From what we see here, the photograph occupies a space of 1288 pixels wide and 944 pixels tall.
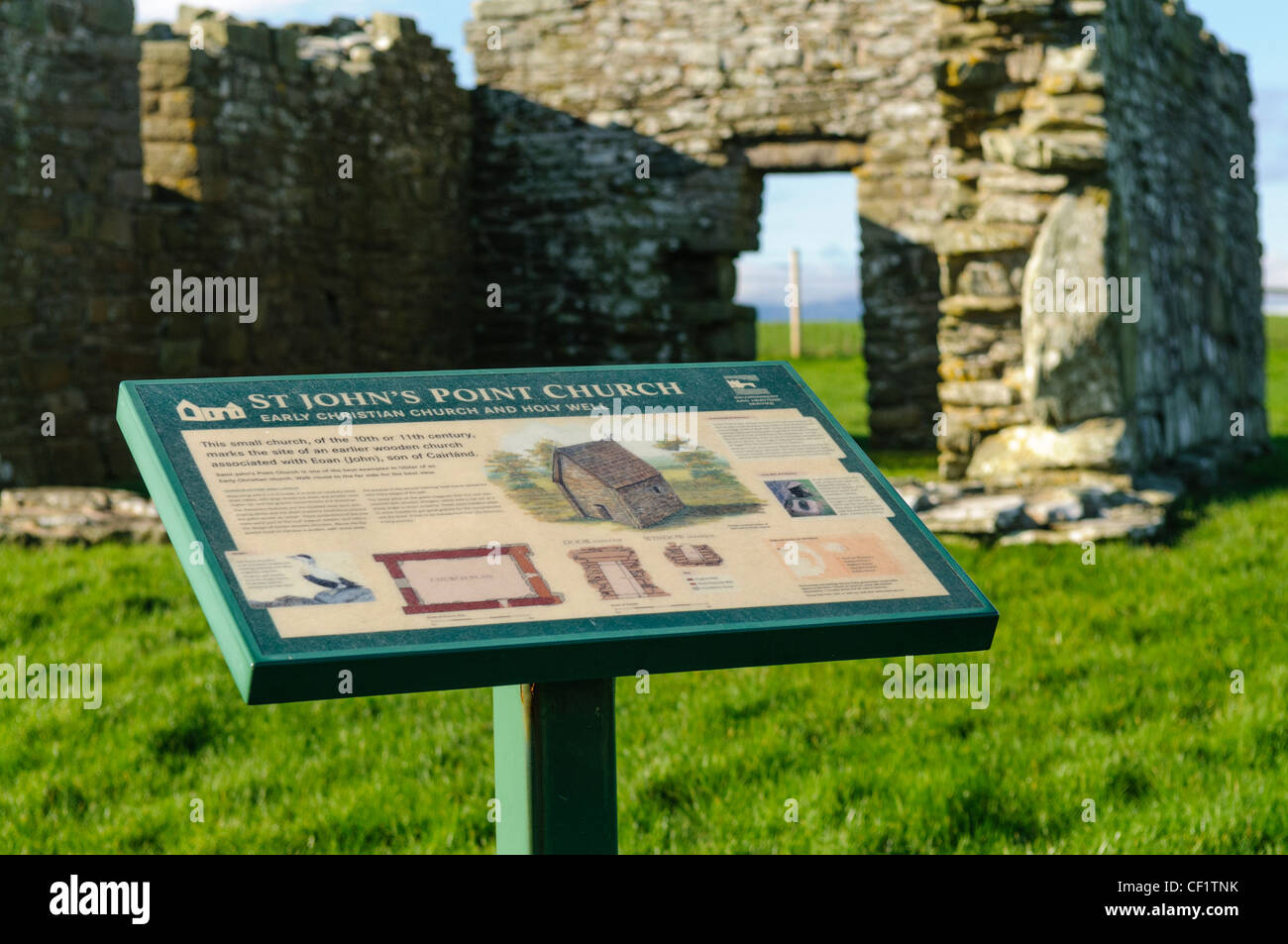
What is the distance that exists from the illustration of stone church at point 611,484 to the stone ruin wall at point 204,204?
6.40 m

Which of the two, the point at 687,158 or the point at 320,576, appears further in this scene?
the point at 687,158

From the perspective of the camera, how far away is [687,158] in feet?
39.7

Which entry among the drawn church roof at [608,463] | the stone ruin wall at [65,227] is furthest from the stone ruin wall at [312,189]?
the drawn church roof at [608,463]

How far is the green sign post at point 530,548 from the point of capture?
88.2 inches

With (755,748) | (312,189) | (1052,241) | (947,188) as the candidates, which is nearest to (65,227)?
(312,189)

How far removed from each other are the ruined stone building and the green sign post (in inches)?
192

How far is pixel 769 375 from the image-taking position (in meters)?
3.16

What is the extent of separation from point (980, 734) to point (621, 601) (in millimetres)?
2288

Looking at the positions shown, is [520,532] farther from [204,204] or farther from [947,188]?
[204,204]

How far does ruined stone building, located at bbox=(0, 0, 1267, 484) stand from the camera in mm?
7406

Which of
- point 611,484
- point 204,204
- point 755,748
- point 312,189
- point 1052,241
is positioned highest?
point 312,189

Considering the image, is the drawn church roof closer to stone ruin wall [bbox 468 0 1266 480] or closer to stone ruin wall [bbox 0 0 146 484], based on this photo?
stone ruin wall [bbox 468 0 1266 480]

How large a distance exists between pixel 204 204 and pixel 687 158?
13.9 feet

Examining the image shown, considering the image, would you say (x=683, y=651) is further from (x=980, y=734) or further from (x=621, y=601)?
(x=980, y=734)
